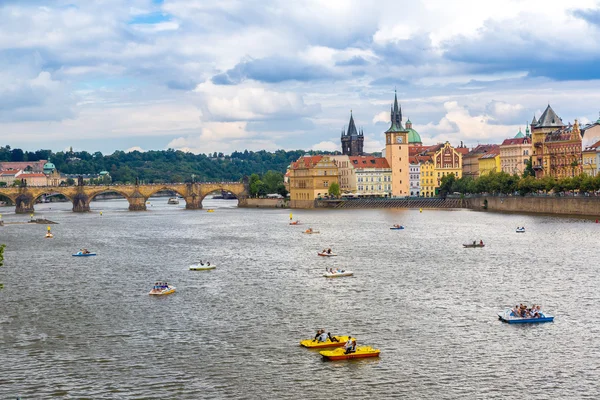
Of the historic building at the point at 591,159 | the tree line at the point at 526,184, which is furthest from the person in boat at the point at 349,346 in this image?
the historic building at the point at 591,159

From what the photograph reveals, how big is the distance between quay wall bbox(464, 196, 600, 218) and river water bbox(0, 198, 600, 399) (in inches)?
1273

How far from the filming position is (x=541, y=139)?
573ft

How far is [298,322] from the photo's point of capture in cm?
5159

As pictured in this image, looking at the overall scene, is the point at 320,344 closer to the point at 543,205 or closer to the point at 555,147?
the point at 543,205

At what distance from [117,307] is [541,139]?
131 m

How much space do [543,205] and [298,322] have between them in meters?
99.3

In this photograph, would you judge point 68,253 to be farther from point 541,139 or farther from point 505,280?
point 541,139

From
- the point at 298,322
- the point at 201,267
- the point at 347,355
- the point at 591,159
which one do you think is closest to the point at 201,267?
the point at 201,267

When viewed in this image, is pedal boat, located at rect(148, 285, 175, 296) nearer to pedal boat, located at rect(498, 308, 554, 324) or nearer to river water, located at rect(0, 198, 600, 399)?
river water, located at rect(0, 198, 600, 399)

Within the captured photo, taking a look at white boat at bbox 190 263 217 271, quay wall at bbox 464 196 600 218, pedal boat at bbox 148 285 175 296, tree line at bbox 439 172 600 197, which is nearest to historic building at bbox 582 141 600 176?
tree line at bbox 439 172 600 197

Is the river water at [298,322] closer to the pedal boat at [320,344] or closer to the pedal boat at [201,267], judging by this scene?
the pedal boat at [320,344]

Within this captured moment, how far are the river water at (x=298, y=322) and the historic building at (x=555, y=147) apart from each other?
6594 cm

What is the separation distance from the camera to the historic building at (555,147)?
161625 millimetres

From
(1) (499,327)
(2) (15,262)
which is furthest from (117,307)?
(2) (15,262)
